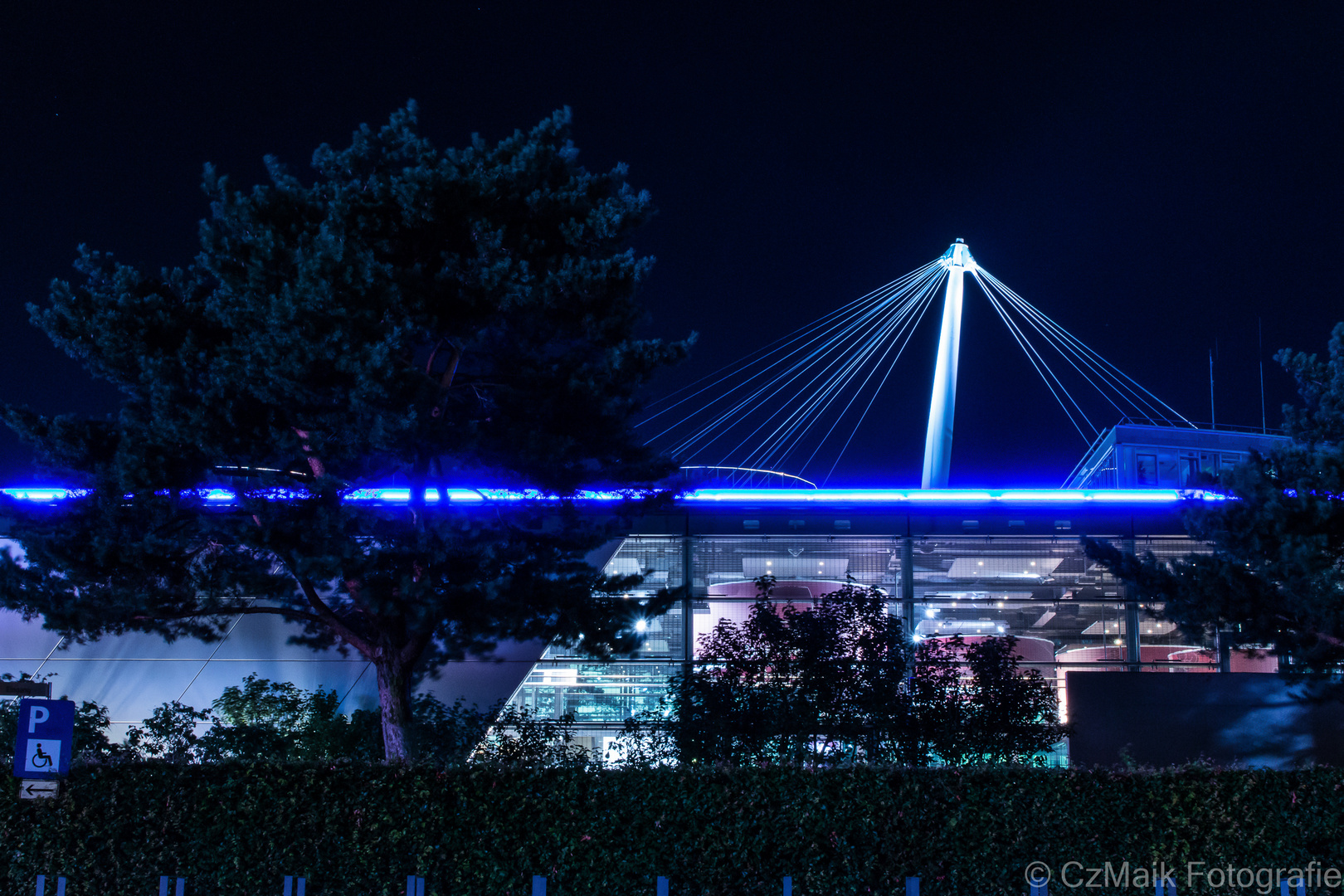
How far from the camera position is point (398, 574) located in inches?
468

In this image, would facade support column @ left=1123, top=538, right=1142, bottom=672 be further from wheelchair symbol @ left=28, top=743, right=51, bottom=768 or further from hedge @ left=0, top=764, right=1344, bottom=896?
wheelchair symbol @ left=28, top=743, right=51, bottom=768

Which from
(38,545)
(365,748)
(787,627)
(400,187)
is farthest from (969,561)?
(38,545)

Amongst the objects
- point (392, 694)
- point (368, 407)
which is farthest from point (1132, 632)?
point (368, 407)

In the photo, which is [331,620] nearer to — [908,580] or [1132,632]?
[908,580]

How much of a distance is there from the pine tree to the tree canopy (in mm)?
6671

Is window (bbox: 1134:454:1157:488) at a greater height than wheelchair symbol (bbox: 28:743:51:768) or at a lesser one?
greater

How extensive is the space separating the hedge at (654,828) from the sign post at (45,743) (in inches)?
18.2

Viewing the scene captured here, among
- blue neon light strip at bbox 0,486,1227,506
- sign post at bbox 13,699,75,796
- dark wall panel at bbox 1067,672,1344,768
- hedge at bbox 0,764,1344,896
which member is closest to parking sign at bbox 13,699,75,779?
sign post at bbox 13,699,75,796

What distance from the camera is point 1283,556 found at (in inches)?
504

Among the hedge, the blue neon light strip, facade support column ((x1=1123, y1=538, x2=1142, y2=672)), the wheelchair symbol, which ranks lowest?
the hedge

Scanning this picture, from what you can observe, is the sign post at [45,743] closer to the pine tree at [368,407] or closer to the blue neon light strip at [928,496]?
the pine tree at [368,407]

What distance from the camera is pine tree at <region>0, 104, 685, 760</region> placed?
11.5m

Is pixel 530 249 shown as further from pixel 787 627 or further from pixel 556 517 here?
pixel 787 627

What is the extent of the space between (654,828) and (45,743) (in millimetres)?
4931
